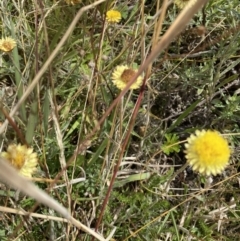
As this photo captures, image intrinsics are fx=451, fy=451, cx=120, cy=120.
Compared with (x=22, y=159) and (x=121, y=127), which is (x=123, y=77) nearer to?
(x=121, y=127)

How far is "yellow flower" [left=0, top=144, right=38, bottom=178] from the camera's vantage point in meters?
0.74

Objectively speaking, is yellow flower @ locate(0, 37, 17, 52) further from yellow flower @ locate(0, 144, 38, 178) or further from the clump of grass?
yellow flower @ locate(0, 144, 38, 178)

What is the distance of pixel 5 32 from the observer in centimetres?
122

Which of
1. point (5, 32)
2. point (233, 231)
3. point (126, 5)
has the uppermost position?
point (126, 5)

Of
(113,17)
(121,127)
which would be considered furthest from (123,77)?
(113,17)

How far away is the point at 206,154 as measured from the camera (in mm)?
704

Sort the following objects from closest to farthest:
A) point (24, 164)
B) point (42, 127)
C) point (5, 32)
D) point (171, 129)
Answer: point (24, 164) < point (42, 127) < point (171, 129) < point (5, 32)

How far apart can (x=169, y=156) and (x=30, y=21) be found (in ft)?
1.74

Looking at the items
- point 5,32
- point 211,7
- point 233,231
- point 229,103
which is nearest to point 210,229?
point 233,231

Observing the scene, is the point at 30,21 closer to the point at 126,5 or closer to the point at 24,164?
the point at 126,5

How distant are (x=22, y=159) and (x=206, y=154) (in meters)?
0.30

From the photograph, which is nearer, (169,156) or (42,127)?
(42,127)

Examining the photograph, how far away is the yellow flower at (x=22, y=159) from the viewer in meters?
0.74

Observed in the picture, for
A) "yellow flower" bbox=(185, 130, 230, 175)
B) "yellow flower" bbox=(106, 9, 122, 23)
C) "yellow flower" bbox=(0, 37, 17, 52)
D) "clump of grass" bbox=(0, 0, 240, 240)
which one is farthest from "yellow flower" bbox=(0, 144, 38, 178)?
"yellow flower" bbox=(106, 9, 122, 23)
